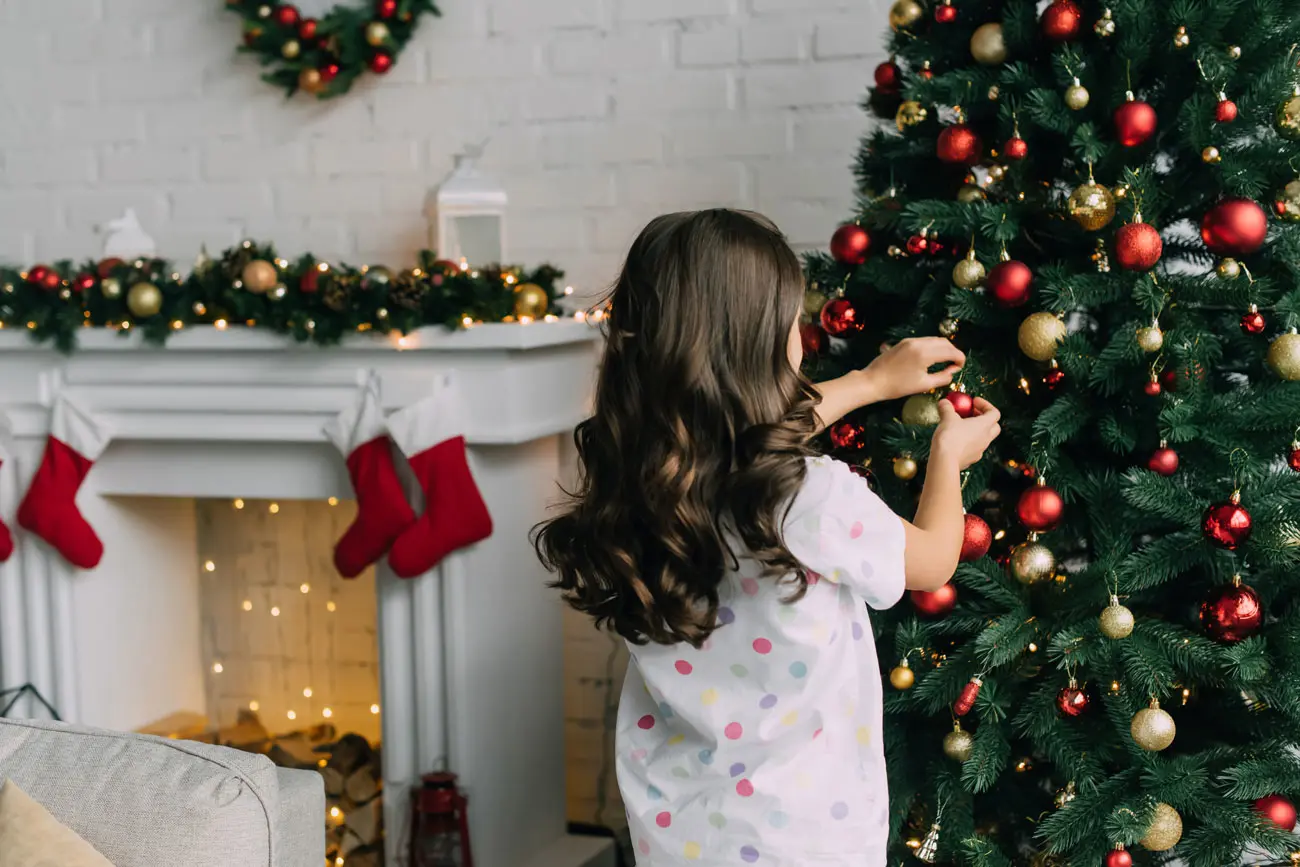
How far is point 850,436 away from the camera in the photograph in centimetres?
184

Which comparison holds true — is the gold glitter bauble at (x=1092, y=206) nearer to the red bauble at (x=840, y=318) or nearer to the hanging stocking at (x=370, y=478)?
the red bauble at (x=840, y=318)

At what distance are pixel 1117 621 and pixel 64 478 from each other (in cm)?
196

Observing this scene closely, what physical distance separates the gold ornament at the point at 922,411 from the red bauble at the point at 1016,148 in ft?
1.09

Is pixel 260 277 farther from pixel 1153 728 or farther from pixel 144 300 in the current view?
pixel 1153 728

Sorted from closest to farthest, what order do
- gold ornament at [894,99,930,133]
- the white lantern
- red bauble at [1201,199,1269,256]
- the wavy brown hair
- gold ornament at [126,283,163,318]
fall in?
the wavy brown hair, red bauble at [1201,199,1269,256], gold ornament at [894,99,930,133], gold ornament at [126,283,163,318], the white lantern

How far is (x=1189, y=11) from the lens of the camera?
1.59 metres

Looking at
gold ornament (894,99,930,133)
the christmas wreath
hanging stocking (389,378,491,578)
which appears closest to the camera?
gold ornament (894,99,930,133)

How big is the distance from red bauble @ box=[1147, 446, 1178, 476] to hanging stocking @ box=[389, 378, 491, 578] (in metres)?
1.18

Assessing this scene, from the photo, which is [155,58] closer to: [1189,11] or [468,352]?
[468,352]

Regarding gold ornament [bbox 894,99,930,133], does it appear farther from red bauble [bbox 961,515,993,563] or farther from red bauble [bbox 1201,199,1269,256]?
red bauble [bbox 961,515,993,563]

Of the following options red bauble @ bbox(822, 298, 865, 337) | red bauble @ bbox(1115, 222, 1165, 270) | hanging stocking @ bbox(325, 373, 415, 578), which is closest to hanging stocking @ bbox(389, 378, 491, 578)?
hanging stocking @ bbox(325, 373, 415, 578)

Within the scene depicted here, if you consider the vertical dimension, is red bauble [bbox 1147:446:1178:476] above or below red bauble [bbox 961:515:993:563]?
above

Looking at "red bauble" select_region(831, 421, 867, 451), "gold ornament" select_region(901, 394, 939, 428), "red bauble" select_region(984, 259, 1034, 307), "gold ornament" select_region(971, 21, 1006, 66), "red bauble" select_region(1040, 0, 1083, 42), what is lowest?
"red bauble" select_region(831, 421, 867, 451)

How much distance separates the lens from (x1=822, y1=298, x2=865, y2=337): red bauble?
5.99 feet
